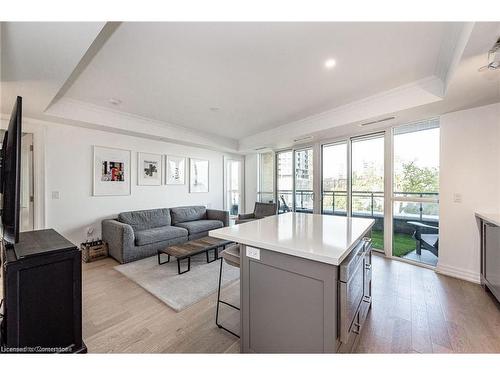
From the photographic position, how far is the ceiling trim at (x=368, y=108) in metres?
2.54

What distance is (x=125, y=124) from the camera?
3721 millimetres

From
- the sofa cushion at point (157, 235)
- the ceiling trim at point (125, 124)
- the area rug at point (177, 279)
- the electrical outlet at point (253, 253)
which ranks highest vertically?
the ceiling trim at point (125, 124)

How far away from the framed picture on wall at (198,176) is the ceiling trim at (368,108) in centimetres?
202

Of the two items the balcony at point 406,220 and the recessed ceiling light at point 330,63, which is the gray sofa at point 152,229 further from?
the recessed ceiling light at point 330,63

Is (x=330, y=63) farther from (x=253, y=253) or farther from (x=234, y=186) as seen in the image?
(x=234, y=186)

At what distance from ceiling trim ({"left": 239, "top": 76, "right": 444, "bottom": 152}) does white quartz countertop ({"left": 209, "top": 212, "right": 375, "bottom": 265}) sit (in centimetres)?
194

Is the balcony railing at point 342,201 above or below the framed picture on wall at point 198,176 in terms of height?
below

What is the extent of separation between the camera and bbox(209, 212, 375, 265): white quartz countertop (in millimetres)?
1171

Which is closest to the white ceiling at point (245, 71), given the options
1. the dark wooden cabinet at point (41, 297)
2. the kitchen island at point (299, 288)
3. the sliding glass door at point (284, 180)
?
the dark wooden cabinet at point (41, 297)

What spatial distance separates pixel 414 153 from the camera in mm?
3424

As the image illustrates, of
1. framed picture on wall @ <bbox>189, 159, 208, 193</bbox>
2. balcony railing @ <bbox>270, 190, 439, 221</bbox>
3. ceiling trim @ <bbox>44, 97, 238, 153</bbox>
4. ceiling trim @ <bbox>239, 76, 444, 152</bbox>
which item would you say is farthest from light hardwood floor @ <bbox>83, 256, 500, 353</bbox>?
framed picture on wall @ <bbox>189, 159, 208, 193</bbox>

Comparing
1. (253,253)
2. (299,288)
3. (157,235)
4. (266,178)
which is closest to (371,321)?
(299,288)

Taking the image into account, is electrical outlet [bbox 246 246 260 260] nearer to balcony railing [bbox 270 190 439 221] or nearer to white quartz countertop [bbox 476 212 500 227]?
white quartz countertop [bbox 476 212 500 227]
